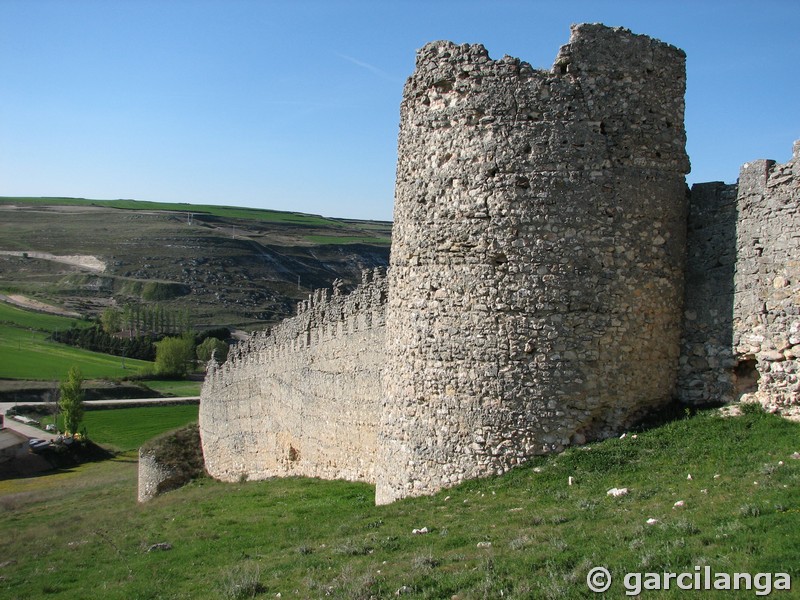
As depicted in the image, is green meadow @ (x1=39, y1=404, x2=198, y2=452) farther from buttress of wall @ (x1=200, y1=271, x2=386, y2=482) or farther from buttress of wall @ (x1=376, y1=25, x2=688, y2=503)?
buttress of wall @ (x1=376, y1=25, x2=688, y2=503)

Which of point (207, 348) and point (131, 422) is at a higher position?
point (207, 348)

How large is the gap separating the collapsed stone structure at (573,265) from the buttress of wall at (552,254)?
0.02 meters

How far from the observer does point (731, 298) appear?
1098 cm

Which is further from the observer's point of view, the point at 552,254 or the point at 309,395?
the point at 309,395

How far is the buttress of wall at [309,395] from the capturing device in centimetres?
1761

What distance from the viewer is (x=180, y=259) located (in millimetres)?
134500

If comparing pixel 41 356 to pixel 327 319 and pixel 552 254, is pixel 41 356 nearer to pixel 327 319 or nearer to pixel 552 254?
pixel 327 319

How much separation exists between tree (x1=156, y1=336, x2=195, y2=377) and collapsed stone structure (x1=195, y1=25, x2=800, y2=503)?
78.1 m

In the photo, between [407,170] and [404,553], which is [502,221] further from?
[404,553]

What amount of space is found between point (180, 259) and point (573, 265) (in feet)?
426

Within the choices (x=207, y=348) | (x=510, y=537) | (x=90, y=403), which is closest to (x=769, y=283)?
(x=510, y=537)

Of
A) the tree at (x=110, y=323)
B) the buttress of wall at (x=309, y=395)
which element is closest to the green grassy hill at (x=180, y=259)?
the tree at (x=110, y=323)

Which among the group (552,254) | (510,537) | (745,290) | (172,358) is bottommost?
(172,358)

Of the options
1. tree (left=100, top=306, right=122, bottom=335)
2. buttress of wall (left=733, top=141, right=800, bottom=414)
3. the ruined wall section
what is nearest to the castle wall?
the ruined wall section
